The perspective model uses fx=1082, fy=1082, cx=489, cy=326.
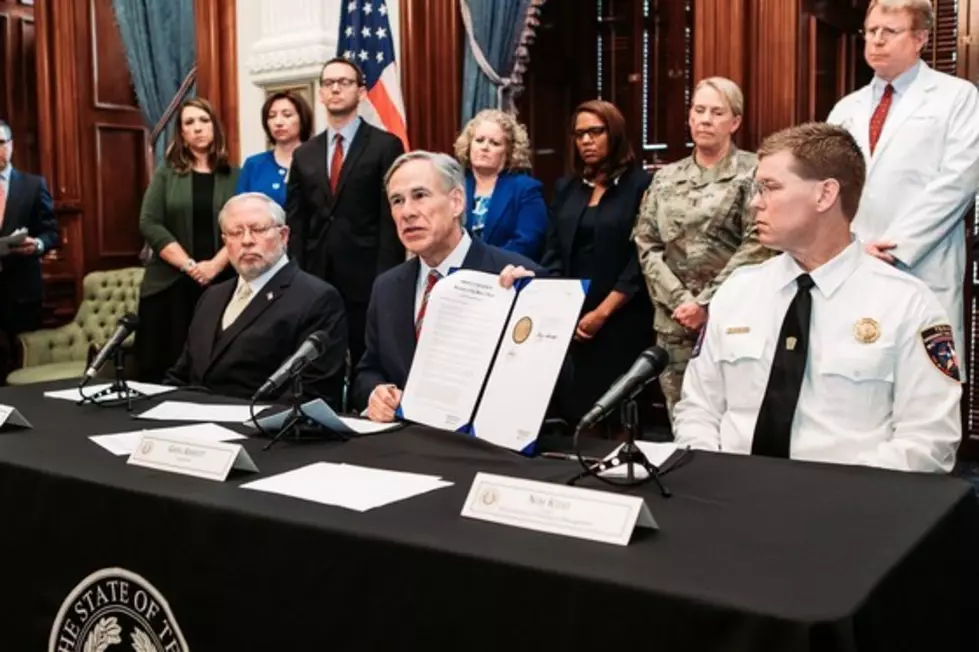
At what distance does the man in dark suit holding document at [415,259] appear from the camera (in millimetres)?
2721

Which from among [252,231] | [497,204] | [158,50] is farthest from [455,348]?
[158,50]

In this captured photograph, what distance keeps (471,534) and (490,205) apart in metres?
2.89

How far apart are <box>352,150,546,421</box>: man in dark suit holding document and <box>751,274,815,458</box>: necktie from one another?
73 centimetres

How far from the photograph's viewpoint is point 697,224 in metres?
3.89

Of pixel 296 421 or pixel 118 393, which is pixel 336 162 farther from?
pixel 296 421

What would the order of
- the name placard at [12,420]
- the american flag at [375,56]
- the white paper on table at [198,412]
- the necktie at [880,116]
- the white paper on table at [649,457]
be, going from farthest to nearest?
the american flag at [375,56], the necktie at [880,116], the white paper on table at [198,412], the name placard at [12,420], the white paper on table at [649,457]

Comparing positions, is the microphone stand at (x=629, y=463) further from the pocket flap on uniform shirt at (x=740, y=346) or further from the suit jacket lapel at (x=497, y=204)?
the suit jacket lapel at (x=497, y=204)

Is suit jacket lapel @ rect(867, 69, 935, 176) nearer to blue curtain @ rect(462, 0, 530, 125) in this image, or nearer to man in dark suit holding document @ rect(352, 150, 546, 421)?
man in dark suit holding document @ rect(352, 150, 546, 421)

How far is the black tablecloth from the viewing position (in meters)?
1.28

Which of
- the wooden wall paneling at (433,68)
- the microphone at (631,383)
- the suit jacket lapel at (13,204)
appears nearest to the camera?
the microphone at (631,383)

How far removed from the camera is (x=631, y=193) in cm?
420

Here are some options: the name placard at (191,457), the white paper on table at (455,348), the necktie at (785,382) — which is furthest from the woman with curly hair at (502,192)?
the name placard at (191,457)

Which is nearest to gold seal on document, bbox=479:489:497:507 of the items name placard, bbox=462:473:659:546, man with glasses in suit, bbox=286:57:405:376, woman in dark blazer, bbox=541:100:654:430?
name placard, bbox=462:473:659:546

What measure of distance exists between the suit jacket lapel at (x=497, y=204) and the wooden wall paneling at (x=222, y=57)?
260 centimetres
